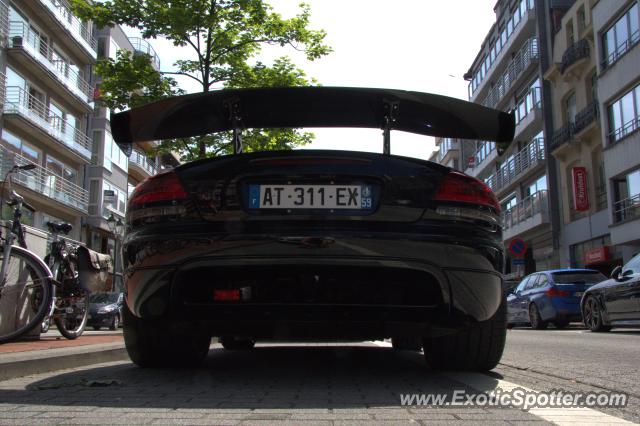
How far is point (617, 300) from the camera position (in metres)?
10.6

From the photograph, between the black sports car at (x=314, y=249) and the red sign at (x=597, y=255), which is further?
the red sign at (x=597, y=255)

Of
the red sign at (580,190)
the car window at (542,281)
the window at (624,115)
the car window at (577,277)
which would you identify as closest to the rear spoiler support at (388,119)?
the car window at (577,277)

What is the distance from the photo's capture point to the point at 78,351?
4711 millimetres

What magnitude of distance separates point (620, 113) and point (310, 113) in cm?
2275

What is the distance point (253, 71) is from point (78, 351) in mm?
12700

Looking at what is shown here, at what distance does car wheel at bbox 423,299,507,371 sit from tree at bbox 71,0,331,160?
11722 mm

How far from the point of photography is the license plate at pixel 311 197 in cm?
346

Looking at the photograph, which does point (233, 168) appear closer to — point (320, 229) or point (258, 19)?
point (320, 229)

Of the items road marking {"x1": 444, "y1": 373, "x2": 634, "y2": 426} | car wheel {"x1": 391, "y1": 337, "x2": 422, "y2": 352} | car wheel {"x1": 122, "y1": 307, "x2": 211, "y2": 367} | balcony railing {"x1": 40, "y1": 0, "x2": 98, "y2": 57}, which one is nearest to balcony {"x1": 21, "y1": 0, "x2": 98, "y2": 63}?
balcony railing {"x1": 40, "y1": 0, "x2": 98, "y2": 57}

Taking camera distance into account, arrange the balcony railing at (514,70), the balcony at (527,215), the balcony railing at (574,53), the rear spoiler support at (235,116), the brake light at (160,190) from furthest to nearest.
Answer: the balcony railing at (514,70) < the balcony at (527,215) < the balcony railing at (574,53) < the rear spoiler support at (235,116) < the brake light at (160,190)

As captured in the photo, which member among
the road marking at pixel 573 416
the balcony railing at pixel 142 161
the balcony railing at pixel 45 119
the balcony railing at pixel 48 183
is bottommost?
the road marking at pixel 573 416

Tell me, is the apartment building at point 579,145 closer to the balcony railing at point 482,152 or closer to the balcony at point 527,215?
the balcony at point 527,215

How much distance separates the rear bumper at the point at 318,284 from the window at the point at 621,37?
73.6 ft

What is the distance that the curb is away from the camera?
12.2 feet
